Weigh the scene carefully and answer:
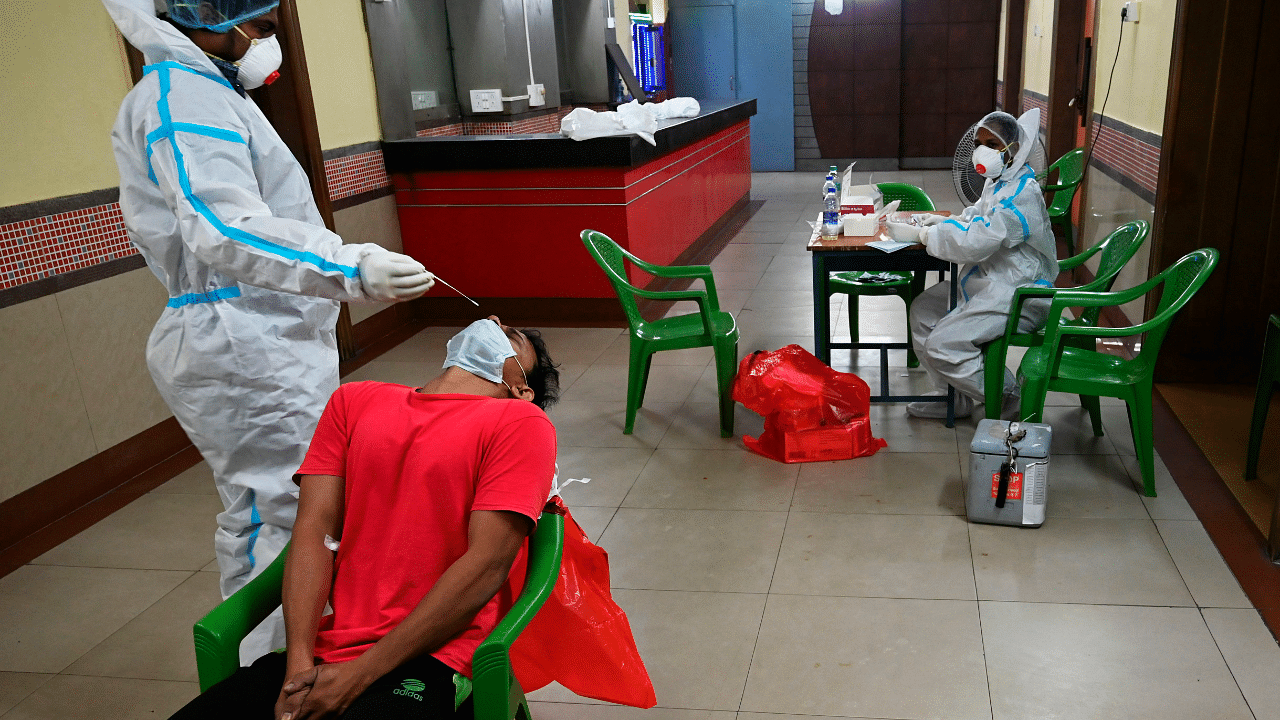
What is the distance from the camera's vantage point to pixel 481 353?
1.70 metres

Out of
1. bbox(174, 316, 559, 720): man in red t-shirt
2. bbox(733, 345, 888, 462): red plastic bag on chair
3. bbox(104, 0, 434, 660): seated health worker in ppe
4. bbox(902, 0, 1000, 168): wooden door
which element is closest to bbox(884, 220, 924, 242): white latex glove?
bbox(733, 345, 888, 462): red plastic bag on chair

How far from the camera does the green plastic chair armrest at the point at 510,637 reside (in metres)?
1.43

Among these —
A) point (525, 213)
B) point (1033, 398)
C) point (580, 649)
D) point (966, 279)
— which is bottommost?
point (1033, 398)

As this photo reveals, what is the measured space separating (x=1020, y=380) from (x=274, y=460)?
236 centimetres

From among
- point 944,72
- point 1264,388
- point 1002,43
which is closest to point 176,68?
point 1264,388

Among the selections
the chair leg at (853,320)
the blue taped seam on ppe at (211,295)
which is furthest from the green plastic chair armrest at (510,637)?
the chair leg at (853,320)

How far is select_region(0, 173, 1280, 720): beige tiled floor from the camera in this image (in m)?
2.12

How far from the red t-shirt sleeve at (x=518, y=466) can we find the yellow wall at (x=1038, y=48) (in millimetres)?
6530

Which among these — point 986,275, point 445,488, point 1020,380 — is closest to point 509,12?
point 986,275

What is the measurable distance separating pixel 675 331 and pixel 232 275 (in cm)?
217

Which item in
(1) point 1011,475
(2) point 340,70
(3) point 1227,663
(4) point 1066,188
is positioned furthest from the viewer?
(4) point 1066,188

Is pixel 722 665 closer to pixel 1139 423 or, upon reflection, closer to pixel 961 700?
pixel 961 700

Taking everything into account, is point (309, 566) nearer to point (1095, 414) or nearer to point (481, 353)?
point (481, 353)

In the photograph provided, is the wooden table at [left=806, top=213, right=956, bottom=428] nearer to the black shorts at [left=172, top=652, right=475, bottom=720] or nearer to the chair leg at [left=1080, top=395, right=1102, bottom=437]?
the chair leg at [left=1080, top=395, right=1102, bottom=437]
